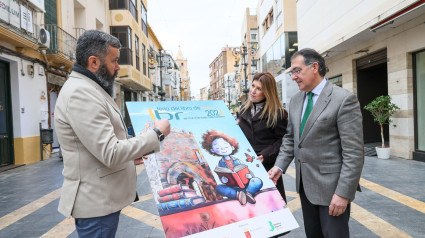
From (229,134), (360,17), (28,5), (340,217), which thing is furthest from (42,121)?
(360,17)

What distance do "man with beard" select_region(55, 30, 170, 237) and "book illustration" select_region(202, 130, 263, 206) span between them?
1.60 ft

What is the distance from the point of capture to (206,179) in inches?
70.8

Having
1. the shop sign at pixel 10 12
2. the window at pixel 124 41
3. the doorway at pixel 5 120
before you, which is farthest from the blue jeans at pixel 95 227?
the window at pixel 124 41

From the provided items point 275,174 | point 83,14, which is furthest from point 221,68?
point 275,174

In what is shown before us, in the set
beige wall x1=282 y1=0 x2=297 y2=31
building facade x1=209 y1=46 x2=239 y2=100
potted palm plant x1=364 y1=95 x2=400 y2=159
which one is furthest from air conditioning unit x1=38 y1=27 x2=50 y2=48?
building facade x1=209 y1=46 x2=239 y2=100

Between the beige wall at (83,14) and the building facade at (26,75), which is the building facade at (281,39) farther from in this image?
the building facade at (26,75)

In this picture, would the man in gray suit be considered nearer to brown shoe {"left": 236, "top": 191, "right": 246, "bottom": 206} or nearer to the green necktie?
the green necktie

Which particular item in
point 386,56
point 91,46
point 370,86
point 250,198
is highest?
point 386,56

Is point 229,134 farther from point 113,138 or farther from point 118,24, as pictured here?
point 118,24

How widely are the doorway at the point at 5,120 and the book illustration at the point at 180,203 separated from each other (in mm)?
9368

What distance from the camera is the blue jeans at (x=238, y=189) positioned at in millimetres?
1771

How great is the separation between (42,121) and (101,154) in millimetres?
10528

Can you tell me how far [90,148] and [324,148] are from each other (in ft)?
4.97

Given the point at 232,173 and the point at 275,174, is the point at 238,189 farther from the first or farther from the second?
the point at 275,174
